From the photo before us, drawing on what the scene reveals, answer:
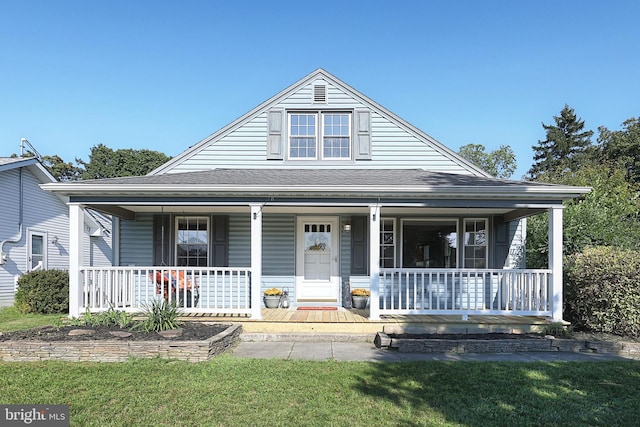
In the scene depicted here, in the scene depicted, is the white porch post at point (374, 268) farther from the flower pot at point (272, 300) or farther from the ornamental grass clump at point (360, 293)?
the flower pot at point (272, 300)

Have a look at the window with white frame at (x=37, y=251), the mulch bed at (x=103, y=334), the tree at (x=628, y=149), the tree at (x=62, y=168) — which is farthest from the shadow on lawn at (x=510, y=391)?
the tree at (x=62, y=168)

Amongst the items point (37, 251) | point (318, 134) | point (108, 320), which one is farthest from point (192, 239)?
point (37, 251)

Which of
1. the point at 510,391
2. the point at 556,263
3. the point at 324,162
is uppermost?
the point at 324,162

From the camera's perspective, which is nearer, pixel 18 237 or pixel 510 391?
pixel 510 391

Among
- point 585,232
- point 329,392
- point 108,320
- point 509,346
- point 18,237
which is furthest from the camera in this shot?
point 18,237

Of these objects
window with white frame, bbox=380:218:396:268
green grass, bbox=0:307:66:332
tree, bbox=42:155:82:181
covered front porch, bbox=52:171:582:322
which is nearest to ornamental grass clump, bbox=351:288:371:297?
covered front porch, bbox=52:171:582:322

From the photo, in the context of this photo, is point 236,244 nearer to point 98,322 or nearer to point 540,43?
point 98,322

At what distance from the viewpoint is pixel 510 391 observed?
4.18 metres

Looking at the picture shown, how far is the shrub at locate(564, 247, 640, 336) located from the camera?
6457 millimetres

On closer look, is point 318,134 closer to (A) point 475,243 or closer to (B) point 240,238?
(B) point 240,238

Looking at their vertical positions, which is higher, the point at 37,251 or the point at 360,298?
the point at 37,251

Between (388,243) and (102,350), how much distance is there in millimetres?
6141

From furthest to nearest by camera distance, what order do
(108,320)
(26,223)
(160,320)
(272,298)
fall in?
(26,223) < (272,298) < (108,320) < (160,320)

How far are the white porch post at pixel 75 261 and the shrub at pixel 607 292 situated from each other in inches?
362
